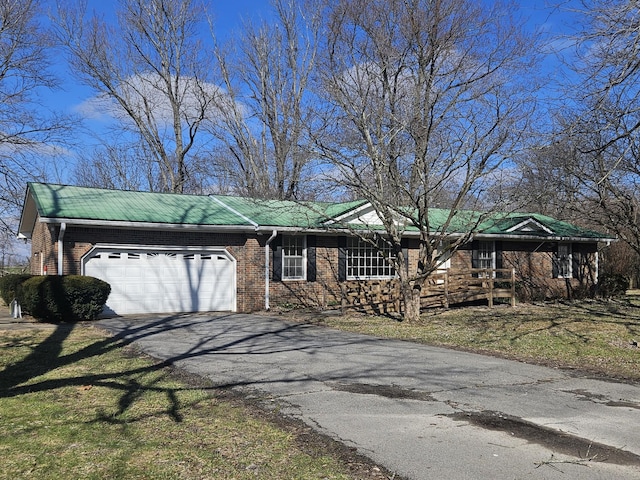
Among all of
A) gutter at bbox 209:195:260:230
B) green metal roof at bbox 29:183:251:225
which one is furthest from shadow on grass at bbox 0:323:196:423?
gutter at bbox 209:195:260:230

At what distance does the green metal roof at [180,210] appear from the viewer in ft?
57.9

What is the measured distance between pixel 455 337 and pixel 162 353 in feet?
22.1

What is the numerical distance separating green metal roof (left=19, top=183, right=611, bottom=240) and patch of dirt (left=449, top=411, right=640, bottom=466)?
9777 millimetres

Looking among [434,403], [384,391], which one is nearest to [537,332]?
[384,391]

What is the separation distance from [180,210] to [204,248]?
1.73m

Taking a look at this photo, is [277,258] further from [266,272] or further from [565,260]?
[565,260]

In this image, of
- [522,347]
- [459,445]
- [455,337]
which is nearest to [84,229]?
[455,337]

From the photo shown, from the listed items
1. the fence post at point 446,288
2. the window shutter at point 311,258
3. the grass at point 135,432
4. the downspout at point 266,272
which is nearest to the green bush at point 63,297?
the downspout at point 266,272

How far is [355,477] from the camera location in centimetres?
486

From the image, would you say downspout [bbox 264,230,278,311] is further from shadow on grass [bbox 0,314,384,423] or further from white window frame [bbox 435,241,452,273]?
white window frame [bbox 435,241,452,273]

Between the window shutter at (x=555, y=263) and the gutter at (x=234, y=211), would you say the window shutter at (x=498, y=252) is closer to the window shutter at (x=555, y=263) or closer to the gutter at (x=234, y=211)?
the window shutter at (x=555, y=263)

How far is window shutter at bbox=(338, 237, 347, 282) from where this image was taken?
70.8ft

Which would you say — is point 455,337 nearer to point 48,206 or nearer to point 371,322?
point 371,322

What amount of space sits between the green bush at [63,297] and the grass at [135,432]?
6.48 m
